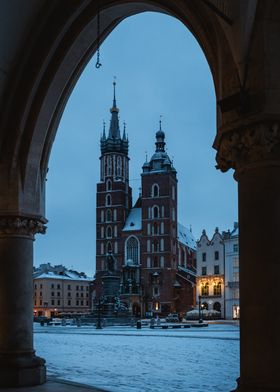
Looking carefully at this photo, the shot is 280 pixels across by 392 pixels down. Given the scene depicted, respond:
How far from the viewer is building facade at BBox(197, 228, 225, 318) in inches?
2557

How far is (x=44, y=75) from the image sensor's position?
9.20 m

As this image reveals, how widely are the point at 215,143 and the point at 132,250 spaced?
7814 cm

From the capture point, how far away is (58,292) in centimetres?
Answer: 10181

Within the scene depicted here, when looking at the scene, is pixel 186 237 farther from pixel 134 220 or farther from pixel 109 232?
pixel 109 232

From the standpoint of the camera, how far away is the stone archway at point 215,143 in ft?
17.5

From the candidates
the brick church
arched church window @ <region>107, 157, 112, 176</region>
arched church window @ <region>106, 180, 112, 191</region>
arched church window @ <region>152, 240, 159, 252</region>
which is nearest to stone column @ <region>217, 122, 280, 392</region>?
the brick church

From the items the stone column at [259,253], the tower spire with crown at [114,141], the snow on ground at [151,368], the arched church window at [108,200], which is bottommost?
the snow on ground at [151,368]

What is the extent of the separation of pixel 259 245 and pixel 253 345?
2.77 ft

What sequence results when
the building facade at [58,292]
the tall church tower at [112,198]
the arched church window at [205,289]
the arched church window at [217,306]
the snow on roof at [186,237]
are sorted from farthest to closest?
the building facade at [58,292] < the snow on roof at [186,237] < the tall church tower at [112,198] < the arched church window at [205,289] < the arched church window at [217,306]

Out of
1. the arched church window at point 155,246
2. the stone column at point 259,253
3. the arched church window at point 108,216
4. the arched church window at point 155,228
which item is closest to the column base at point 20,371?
the stone column at point 259,253

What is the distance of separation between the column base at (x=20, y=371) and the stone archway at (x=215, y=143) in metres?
0.01

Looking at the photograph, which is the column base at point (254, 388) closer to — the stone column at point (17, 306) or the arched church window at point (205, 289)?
the stone column at point (17, 306)

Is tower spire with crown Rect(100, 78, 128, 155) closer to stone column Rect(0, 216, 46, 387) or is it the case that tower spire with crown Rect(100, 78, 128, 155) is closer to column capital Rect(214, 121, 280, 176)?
stone column Rect(0, 216, 46, 387)

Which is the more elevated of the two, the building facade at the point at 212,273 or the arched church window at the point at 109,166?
the arched church window at the point at 109,166
